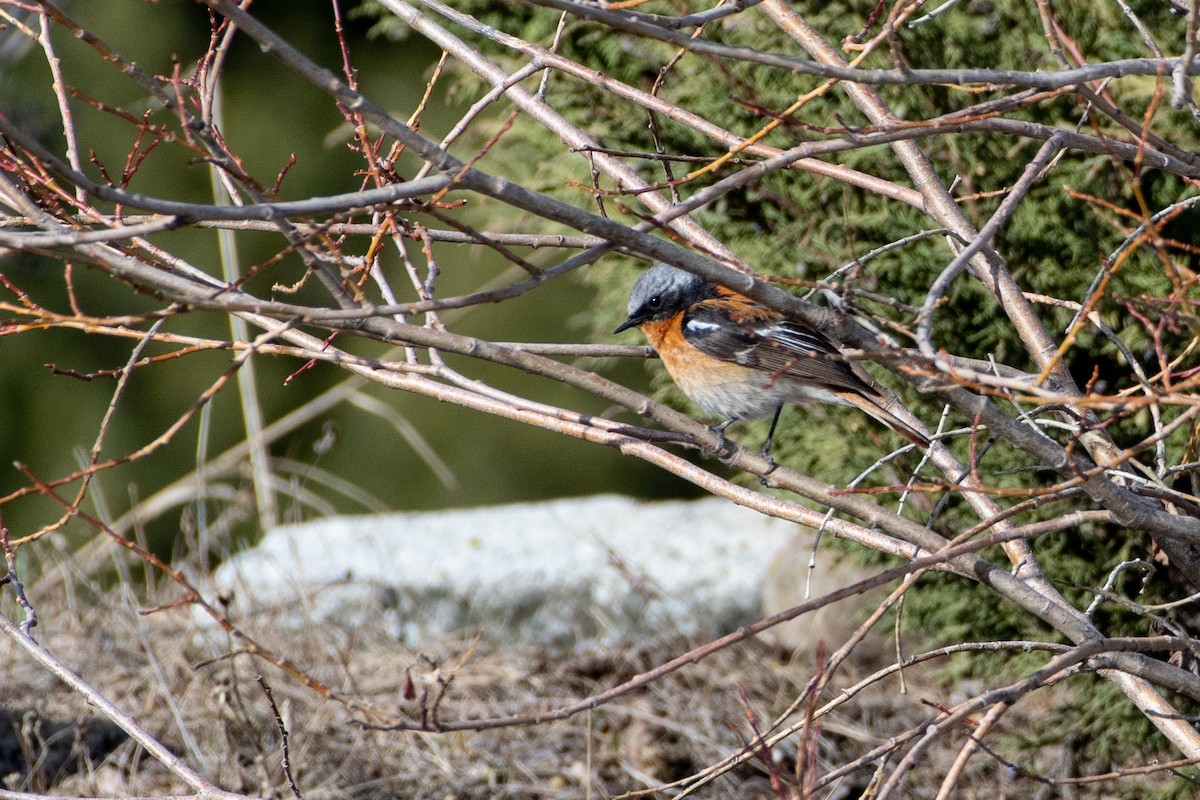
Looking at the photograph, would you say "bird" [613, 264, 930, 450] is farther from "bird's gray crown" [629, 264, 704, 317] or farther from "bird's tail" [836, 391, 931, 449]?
"bird's tail" [836, 391, 931, 449]

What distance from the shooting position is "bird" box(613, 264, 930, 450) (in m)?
3.96

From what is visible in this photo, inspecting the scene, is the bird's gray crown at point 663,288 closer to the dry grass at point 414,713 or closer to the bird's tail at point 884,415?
the bird's tail at point 884,415

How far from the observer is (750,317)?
4.26 metres

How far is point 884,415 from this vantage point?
3.49 meters

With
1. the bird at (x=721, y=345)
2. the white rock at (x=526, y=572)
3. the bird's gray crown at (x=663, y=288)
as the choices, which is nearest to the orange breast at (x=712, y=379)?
the bird at (x=721, y=345)

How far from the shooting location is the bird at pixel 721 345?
13.0 ft

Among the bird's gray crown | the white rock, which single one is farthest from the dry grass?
the bird's gray crown

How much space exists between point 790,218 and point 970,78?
98.5 inches

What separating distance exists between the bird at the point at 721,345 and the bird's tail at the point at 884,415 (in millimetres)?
105

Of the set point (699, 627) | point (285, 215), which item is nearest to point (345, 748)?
point (699, 627)

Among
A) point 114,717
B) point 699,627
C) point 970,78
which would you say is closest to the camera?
point 970,78

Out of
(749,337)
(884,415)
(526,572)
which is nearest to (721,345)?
(749,337)

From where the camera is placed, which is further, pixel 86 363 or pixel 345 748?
pixel 86 363

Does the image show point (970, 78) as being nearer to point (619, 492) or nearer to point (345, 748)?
point (345, 748)
